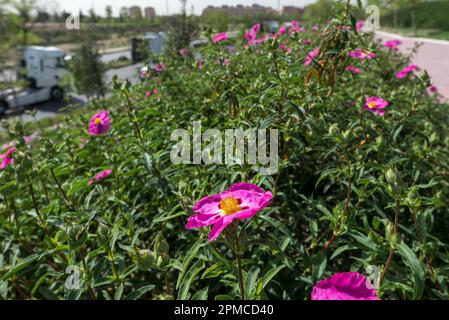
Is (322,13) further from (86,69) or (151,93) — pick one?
(151,93)

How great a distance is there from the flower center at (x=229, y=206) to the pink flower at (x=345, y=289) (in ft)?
0.86

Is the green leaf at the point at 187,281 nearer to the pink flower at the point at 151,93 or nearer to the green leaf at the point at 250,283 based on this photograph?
the green leaf at the point at 250,283

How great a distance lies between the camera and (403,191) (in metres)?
0.98

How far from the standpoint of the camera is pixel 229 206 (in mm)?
905

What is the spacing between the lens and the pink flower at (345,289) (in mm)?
760

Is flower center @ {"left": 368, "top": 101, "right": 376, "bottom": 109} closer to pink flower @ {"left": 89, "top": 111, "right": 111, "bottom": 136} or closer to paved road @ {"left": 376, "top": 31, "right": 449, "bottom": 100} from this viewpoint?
pink flower @ {"left": 89, "top": 111, "right": 111, "bottom": 136}

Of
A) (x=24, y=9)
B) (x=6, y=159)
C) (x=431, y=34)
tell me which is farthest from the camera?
(x=431, y=34)

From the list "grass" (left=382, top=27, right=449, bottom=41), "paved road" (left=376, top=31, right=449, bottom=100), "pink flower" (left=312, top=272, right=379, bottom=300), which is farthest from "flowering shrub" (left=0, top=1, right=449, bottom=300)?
"grass" (left=382, top=27, right=449, bottom=41)

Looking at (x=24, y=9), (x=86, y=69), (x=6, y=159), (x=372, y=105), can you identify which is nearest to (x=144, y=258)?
(x=6, y=159)

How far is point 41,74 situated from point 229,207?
13873 mm

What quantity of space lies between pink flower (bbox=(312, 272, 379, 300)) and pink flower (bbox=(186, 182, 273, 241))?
222 millimetres

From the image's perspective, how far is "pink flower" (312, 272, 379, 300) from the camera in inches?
29.9

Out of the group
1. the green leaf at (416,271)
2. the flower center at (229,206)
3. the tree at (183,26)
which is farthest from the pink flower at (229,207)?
the tree at (183,26)
